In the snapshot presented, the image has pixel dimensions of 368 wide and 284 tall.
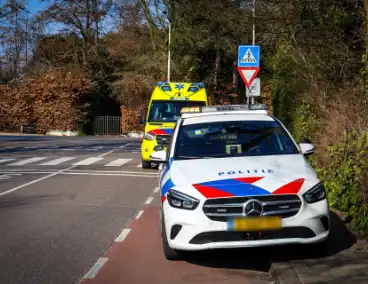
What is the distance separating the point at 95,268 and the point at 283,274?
2.04m

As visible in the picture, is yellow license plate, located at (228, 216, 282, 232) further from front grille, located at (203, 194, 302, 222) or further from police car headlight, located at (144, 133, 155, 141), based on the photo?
police car headlight, located at (144, 133, 155, 141)

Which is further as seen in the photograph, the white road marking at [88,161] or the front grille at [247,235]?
the white road marking at [88,161]

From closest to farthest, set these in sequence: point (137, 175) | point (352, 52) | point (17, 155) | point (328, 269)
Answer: point (328, 269)
point (352, 52)
point (137, 175)
point (17, 155)

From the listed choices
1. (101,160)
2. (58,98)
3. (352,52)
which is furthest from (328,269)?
(58,98)

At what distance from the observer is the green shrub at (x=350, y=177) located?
7.64 m

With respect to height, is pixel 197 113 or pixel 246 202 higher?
pixel 197 113

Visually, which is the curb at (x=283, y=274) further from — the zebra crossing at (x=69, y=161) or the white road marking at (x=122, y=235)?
the zebra crossing at (x=69, y=161)

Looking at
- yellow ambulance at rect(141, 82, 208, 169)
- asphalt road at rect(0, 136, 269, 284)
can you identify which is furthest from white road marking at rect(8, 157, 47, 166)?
yellow ambulance at rect(141, 82, 208, 169)

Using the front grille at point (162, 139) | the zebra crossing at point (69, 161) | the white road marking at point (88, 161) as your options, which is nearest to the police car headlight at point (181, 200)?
the front grille at point (162, 139)

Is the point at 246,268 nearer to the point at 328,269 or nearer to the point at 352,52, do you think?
the point at 328,269

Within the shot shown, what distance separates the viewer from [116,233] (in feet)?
26.3

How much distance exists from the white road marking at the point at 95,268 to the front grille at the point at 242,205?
135 cm

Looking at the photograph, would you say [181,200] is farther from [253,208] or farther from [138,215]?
[138,215]

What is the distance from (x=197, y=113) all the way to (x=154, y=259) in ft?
8.06
